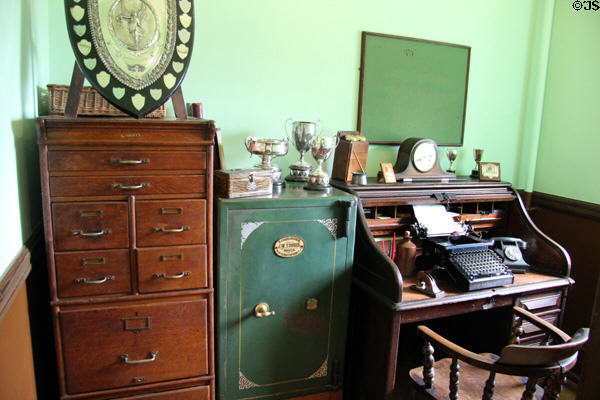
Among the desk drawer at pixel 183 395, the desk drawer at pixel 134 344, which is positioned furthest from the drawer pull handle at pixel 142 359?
the desk drawer at pixel 183 395

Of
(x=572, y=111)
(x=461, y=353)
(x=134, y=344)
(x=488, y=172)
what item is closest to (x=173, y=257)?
(x=134, y=344)

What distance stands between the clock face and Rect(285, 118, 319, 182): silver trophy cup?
688 millimetres

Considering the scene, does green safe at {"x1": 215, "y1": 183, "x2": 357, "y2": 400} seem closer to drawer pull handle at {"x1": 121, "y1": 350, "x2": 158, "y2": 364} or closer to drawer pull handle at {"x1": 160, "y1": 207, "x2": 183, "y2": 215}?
drawer pull handle at {"x1": 160, "y1": 207, "x2": 183, "y2": 215}

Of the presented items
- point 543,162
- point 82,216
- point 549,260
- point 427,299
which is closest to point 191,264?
point 82,216

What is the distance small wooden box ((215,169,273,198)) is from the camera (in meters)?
1.99

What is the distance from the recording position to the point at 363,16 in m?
2.73

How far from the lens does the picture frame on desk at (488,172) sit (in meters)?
2.97

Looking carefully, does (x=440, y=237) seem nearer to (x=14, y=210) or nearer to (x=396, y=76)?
(x=396, y=76)

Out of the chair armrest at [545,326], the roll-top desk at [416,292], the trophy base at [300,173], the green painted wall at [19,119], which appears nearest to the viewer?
the green painted wall at [19,119]

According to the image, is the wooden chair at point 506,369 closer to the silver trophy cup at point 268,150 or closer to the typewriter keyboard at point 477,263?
the typewriter keyboard at point 477,263

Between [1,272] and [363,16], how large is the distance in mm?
2364

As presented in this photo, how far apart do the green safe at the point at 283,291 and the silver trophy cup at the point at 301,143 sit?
0.24m

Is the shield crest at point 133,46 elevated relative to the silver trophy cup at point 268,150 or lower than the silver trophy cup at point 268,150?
elevated

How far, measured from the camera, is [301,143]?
2502mm
